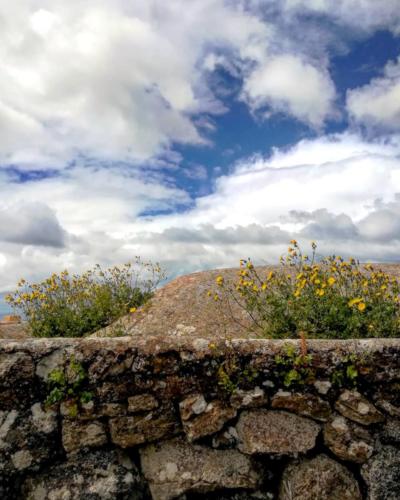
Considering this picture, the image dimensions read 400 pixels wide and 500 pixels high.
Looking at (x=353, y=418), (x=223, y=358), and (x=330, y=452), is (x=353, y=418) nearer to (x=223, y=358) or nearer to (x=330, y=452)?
(x=330, y=452)

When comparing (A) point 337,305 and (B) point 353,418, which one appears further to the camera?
(A) point 337,305

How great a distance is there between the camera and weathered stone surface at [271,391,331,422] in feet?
A: 11.4

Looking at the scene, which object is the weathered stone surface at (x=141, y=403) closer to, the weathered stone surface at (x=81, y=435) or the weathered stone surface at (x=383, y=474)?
the weathered stone surface at (x=81, y=435)

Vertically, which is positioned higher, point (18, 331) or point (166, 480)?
point (18, 331)

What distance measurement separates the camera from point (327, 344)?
11.9ft

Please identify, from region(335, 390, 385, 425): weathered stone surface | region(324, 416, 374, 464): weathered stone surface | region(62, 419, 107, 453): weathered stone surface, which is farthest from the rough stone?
region(62, 419, 107, 453): weathered stone surface

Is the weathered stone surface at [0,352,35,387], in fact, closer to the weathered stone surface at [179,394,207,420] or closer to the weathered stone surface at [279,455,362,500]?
the weathered stone surface at [179,394,207,420]

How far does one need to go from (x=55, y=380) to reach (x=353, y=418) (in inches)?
93.7

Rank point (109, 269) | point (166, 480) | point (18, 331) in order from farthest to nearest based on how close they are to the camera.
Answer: point (109, 269) → point (18, 331) → point (166, 480)

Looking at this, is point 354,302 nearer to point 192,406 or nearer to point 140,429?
point 192,406

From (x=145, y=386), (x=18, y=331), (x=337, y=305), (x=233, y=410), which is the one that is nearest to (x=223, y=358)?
(x=233, y=410)

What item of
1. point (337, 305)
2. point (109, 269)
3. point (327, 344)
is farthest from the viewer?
point (109, 269)

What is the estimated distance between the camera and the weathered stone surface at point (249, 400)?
3508 millimetres

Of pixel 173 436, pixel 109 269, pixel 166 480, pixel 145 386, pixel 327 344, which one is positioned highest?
pixel 109 269
